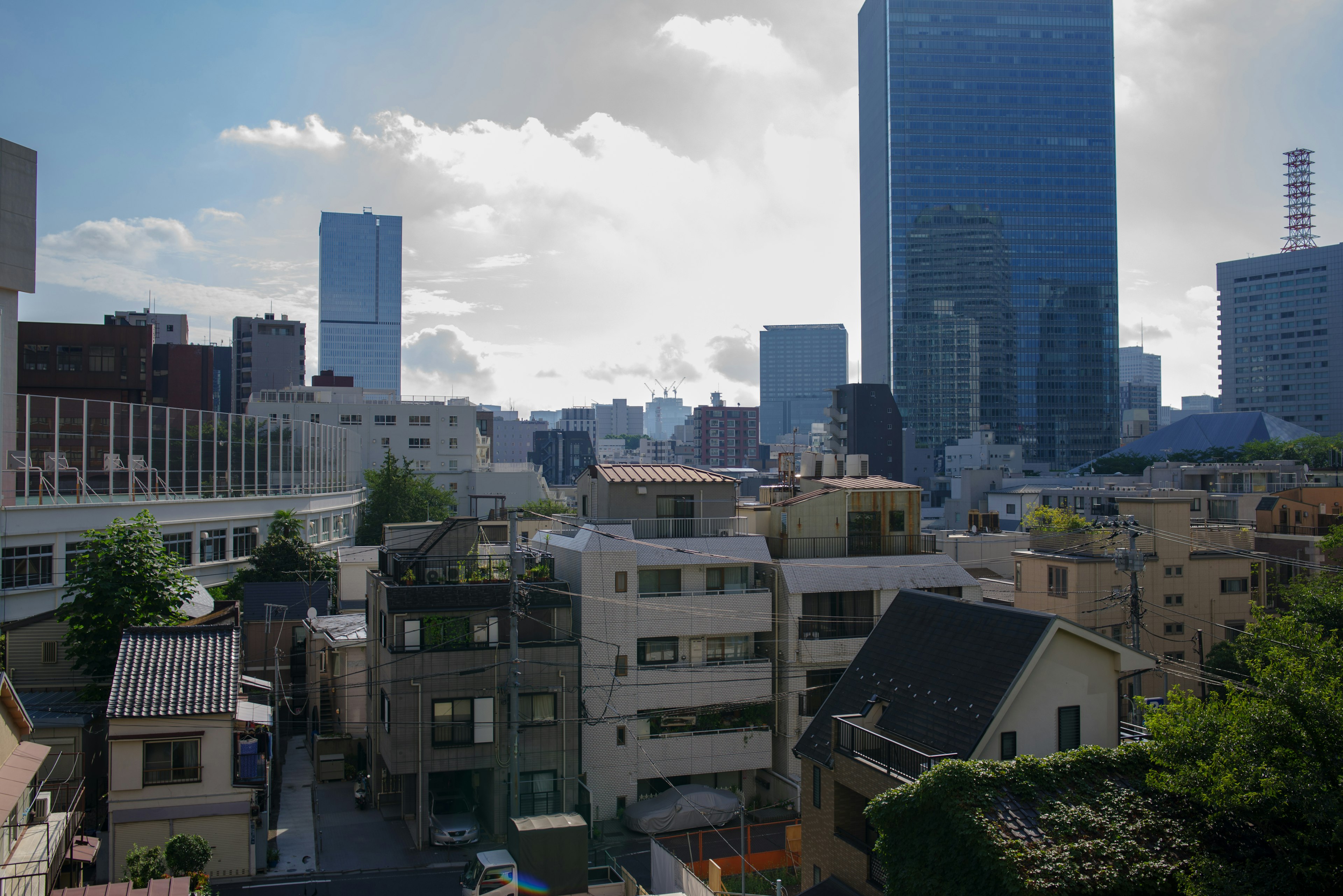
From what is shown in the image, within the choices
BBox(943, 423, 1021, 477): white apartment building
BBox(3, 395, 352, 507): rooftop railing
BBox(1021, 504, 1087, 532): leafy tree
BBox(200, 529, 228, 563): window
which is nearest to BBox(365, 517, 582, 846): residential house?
BBox(3, 395, 352, 507): rooftop railing

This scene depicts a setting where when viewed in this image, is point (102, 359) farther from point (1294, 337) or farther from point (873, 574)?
point (1294, 337)

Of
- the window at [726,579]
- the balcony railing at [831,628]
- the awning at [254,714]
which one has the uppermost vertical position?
→ the window at [726,579]

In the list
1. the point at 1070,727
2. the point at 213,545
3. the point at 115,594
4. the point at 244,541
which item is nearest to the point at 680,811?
the point at 1070,727

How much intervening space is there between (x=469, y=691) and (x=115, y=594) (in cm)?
1349

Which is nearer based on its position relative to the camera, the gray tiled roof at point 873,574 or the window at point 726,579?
the gray tiled roof at point 873,574

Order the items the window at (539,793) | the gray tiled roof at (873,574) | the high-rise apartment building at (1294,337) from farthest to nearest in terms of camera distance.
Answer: the high-rise apartment building at (1294,337) → the gray tiled roof at (873,574) → the window at (539,793)

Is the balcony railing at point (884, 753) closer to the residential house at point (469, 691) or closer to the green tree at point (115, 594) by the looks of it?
the residential house at point (469, 691)

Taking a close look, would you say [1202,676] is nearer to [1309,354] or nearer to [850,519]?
[850,519]

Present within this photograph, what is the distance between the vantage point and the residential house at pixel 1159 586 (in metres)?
40.2

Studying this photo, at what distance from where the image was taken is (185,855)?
22.8 meters

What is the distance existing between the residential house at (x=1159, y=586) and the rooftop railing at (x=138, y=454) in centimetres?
4639

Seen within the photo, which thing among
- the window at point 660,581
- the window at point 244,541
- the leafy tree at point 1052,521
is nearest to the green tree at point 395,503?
the window at point 244,541

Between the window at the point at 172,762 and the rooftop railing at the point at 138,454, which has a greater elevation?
the rooftop railing at the point at 138,454

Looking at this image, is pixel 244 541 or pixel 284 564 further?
pixel 244 541
